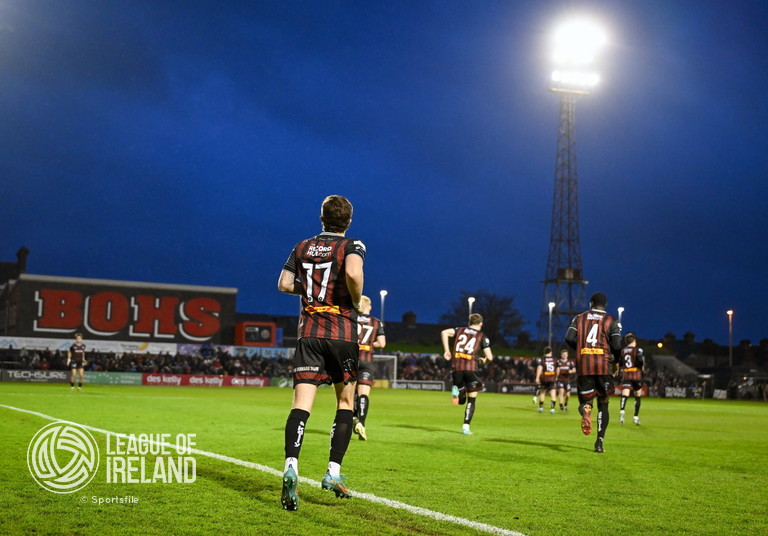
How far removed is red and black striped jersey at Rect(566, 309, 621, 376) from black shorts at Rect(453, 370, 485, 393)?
287cm

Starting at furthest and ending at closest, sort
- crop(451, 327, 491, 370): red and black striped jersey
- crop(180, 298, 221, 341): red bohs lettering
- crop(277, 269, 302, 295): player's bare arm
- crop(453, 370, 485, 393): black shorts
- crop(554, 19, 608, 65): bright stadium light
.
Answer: crop(180, 298, 221, 341): red bohs lettering < crop(554, 19, 608, 65): bright stadium light < crop(451, 327, 491, 370): red and black striped jersey < crop(453, 370, 485, 393): black shorts < crop(277, 269, 302, 295): player's bare arm

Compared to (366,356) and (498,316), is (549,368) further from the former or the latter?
(498,316)

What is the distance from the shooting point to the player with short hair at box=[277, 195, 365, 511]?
6.67 m

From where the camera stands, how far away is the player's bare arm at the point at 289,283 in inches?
271

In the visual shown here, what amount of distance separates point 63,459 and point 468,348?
8.47m

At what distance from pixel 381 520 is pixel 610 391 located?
7738 mm

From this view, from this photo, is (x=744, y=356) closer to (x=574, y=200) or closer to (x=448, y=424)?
(x=574, y=200)

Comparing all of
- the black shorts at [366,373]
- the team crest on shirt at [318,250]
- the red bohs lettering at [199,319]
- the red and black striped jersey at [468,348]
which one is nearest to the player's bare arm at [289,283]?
the team crest on shirt at [318,250]

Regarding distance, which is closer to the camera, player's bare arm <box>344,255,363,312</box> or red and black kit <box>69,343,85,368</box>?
player's bare arm <box>344,255,363,312</box>

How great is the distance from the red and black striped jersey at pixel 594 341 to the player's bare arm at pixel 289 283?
6722 mm

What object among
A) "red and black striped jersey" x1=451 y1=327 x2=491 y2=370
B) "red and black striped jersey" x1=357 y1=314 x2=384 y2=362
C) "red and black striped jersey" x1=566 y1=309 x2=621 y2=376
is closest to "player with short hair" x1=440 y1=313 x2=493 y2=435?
"red and black striped jersey" x1=451 y1=327 x2=491 y2=370

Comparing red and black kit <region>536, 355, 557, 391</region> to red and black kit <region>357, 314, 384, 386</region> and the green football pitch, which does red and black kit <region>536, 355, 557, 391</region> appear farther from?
red and black kit <region>357, 314, 384, 386</region>

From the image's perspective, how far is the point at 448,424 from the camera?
18266 mm

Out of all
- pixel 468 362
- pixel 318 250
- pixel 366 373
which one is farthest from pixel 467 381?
pixel 318 250
